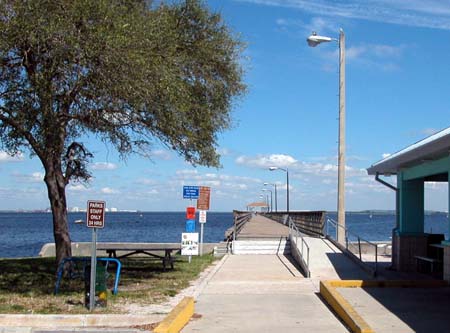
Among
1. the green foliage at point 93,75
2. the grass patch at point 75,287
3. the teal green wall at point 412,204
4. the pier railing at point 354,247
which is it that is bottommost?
the grass patch at point 75,287

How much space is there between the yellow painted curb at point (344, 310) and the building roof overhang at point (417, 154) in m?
3.29

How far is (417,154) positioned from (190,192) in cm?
1083

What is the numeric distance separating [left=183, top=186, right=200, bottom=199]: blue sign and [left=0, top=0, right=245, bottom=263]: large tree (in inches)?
270

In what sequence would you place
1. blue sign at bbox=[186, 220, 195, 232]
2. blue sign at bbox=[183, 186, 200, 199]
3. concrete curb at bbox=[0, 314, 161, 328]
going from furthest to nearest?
blue sign at bbox=[186, 220, 195, 232]
blue sign at bbox=[183, 186, 200, 199]
concrete curb at bbox=[0, 314, 161, 328]

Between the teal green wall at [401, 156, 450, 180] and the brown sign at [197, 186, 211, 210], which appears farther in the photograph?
the brown sign at [197, 186, 211, 210]

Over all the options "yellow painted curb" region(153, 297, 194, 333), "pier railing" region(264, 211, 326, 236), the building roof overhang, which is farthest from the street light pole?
"yellow painted curb" region(153, 297, 194, 333)

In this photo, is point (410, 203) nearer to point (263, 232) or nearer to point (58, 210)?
point (58, 210)

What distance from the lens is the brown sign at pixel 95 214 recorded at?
11648 mm

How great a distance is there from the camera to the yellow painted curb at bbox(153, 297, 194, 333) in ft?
31.7

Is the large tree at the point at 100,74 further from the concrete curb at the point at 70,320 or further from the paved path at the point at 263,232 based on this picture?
the paved path at the point at 263,232

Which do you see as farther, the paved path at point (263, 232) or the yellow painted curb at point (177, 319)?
the paved path at point (263, 232)

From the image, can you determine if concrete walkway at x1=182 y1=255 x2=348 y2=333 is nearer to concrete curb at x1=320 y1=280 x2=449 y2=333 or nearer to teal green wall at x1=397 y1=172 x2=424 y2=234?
concrete curb at x1=320 y1=280 x2=449 y2=333

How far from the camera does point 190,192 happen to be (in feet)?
76.4

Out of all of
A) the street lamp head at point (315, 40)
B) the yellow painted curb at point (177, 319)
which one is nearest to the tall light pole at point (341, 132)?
the street lamp head at point (315, 40)
